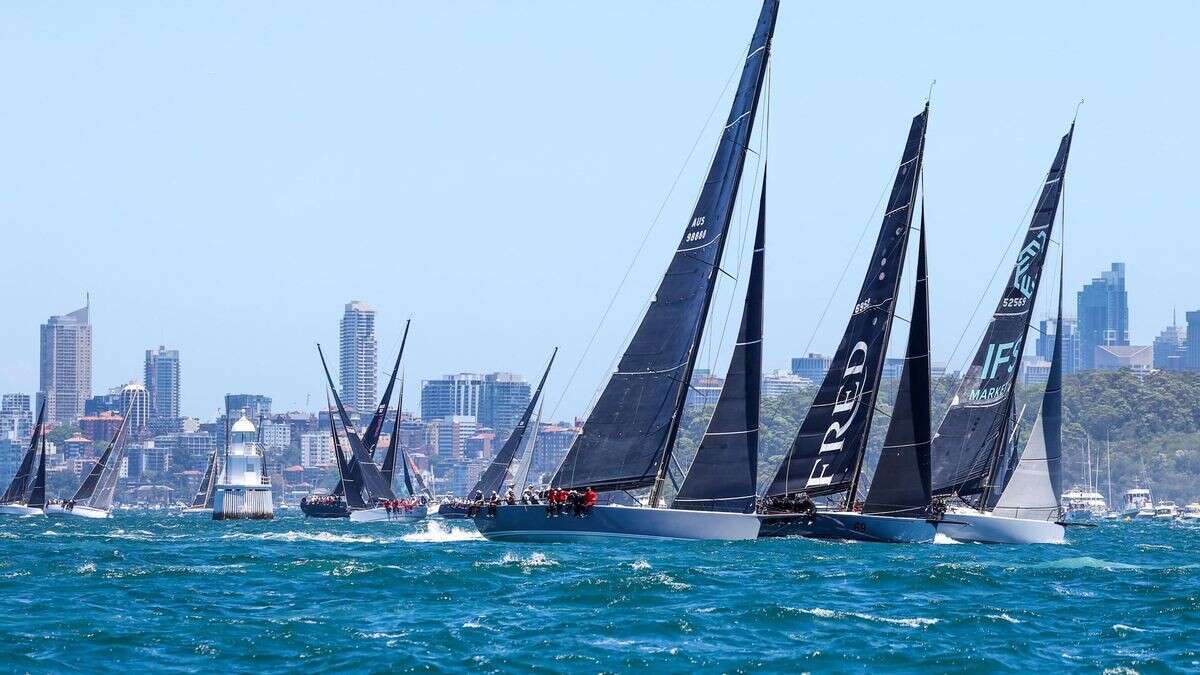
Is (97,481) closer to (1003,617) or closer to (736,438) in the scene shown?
(736,438)

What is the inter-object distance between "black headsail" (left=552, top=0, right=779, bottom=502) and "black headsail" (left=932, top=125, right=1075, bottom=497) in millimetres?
13118

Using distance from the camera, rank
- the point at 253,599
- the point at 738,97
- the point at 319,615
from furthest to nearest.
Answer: the point at 738,97, the point at 253,599, the point at 319,615

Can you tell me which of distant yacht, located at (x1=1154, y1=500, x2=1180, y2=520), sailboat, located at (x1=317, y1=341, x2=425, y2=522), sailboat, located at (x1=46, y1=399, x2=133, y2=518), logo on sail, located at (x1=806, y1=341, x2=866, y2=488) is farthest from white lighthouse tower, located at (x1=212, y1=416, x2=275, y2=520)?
distant yacht, located at (x1=1154, y1=500, x2=1180, y2=520)

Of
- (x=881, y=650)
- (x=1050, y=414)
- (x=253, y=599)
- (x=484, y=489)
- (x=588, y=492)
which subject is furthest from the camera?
(x=484, y=489)

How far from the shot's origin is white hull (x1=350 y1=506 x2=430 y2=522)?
396ft

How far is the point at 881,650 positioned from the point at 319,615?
9480 mm

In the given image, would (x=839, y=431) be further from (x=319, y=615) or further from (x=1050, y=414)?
(x=319, y=615)

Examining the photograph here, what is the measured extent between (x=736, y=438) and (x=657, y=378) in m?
2.78

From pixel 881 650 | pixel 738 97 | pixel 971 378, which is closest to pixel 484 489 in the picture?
pixel 971 378

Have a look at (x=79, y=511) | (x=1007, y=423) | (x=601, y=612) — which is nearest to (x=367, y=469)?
(x=79, y=511)

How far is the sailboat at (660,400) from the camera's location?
54156 mm

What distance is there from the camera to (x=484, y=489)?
115375 millimetres

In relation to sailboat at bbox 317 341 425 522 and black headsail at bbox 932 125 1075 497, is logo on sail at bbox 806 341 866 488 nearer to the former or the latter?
black headsail at bbox 932 125 1075 497

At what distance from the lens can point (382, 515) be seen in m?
123
